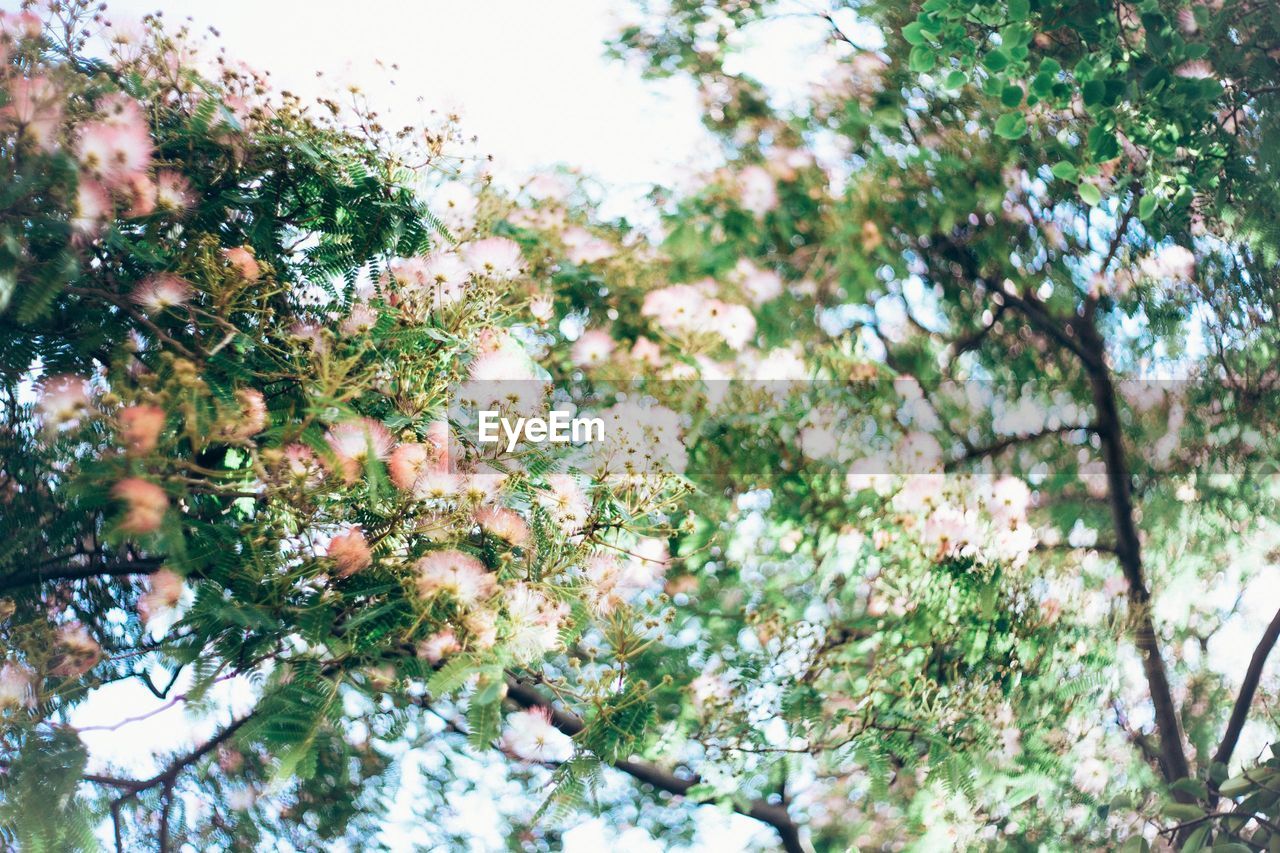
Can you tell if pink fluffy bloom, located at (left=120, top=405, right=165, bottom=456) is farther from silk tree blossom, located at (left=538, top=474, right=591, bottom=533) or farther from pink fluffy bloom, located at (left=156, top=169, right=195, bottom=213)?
silk tree blossom, located at (left=538, top=474, right=591, bottom=533)

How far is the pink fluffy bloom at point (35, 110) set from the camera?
864mm

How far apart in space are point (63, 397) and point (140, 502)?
26 centimetres

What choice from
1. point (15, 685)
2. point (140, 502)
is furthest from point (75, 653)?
point (140, 502)

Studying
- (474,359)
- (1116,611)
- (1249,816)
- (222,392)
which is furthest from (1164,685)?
(222,392)

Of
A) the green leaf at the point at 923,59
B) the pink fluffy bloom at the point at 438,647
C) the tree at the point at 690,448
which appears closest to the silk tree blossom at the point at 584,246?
the tree at the point at 690,448

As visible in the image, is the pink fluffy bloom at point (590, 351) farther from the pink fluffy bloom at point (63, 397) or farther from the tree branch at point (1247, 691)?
the tree branch at point (1247, 691)

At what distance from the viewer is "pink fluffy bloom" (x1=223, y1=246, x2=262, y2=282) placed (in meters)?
0.91

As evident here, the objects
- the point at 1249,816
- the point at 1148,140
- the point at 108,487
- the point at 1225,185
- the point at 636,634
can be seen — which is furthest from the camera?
the point at 1225,185

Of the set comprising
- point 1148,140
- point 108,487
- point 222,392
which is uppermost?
point 1148,140

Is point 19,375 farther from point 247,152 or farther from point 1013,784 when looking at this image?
point 1013,784

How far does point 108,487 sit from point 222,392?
13cm

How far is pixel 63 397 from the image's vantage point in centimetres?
93

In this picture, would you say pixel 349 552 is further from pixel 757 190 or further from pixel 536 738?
pixel 757 190

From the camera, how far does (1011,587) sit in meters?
1.47
